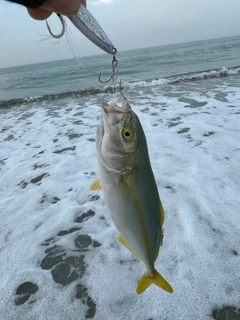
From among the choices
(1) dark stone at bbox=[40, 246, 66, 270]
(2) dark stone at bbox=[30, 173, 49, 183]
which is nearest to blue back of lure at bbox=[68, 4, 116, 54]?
(1) dark stone at bbox=[40, 246, 66, 270]

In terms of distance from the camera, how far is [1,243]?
3.51 metres

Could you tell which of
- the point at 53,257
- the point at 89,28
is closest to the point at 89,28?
the point at 89,28

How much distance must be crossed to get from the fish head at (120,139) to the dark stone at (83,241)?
80.9 inches

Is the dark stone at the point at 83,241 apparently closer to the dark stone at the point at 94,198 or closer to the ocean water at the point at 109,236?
the ocean water at the point at 109,236

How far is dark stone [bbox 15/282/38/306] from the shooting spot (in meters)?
2.73

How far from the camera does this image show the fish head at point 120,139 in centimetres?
164

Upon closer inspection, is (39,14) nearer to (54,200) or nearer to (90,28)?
(90,28)

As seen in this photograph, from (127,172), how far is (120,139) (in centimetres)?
22

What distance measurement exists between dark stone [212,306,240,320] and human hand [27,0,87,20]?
283cm

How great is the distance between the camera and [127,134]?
1642mm

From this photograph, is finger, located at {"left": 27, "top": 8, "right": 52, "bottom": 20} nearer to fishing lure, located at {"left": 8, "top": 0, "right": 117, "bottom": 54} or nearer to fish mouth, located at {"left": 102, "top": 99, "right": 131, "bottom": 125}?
fishing lure, located at {"left": 8, "top": 0, "right": 117, "bottom": 54}

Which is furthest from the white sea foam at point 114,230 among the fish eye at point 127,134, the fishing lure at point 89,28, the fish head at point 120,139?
the fishing lure at point 89,28

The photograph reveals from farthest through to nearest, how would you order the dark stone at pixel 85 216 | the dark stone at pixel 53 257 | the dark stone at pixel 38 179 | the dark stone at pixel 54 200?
the dark stone at pixel 38 179 → the dark stone at pixel 54 200 → the dark stone at pixel 85 216 → the dark stone at pixel 53 257

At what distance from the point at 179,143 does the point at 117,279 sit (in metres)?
3.93
